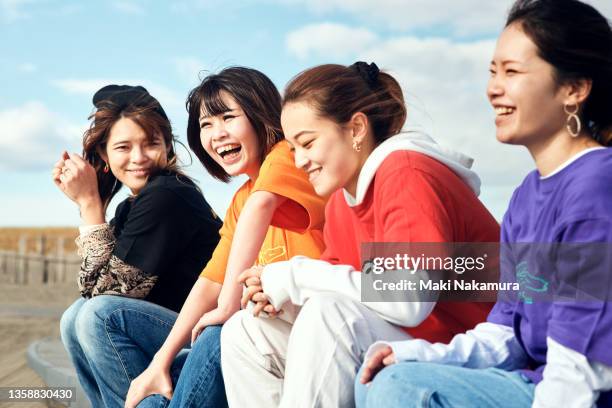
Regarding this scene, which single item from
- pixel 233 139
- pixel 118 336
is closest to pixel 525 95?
pixel 233 139

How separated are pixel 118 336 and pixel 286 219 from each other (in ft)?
2.73

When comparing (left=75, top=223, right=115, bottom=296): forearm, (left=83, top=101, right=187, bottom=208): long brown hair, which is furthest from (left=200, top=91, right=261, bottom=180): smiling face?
(left=75, top=223, right=115, bottom=296): forearm

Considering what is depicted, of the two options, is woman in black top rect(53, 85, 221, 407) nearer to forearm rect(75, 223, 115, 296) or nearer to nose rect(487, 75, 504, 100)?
forearm rect(75, 223, 115, 296)

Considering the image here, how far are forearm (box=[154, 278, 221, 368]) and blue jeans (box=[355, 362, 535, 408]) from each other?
1.17m

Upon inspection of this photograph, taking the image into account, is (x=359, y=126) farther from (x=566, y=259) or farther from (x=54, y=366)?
(x=54, y=366)

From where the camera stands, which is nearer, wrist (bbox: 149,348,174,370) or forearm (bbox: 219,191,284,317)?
forearm (bbox: 219,191,284,317)

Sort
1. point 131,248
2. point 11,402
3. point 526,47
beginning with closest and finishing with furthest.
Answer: point 526,47
point 131,248
point 11,402

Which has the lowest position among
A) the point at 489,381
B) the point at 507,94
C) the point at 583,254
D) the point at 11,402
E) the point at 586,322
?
the point at 11,402

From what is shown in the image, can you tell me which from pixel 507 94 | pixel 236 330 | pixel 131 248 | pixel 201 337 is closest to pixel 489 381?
pixel 507 94

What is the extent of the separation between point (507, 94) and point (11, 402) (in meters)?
4.06

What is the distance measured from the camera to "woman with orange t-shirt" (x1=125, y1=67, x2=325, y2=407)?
2574mm

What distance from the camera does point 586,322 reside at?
169 cm

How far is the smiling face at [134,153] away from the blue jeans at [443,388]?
1.99 m

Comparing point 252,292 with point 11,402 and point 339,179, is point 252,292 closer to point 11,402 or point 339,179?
point 339,179
